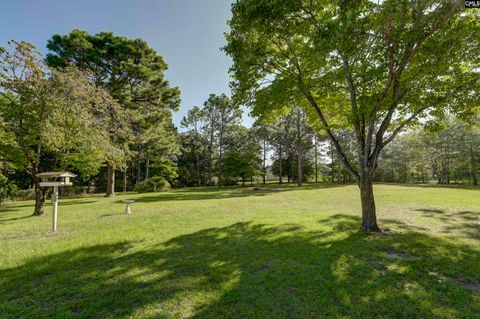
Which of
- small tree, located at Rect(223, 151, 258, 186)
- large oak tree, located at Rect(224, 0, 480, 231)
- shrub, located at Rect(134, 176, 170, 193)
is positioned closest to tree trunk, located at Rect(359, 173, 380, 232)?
large oak tree, located at Rect(224, 0, 480, 231)

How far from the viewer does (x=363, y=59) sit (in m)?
5.34

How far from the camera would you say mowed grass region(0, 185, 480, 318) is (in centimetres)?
279

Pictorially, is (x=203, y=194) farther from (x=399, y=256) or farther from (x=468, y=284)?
(x=468, y=284)

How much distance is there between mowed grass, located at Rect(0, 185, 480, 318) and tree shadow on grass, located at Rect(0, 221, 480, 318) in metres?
0.02

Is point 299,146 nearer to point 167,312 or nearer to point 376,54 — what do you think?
point 376,54

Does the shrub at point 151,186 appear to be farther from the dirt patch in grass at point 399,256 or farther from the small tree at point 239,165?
the dirt patch in grass at point 399,256

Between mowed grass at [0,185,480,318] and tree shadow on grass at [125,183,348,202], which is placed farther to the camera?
tree shadow on grass at [125,183,348,202]

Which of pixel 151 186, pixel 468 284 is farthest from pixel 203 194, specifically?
pixel 468 284

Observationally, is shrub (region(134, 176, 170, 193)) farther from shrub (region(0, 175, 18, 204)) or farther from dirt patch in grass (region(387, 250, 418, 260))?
dirt patch in grass (region(387, 250, 418, 260))

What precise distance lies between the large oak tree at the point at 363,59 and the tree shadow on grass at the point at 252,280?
7.11 ft

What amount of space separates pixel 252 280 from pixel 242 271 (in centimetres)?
37

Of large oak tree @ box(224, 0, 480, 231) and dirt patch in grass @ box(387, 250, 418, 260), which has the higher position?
large oak tree @ box(224, 0, 480, 231)

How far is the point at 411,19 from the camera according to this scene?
187 inches

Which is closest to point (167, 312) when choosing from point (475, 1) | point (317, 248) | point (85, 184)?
point (317, 248)
